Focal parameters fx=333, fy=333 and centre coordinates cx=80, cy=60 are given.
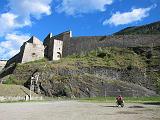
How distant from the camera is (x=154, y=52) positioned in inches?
2724

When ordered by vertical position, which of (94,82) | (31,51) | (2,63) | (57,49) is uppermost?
(57,49)

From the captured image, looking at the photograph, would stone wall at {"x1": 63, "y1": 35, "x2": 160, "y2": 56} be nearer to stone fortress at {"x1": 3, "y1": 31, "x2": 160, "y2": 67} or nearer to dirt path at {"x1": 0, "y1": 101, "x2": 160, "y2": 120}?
stone fortress at {"x1": 3, "y1": 31, "x2": 160, "y2": 67}

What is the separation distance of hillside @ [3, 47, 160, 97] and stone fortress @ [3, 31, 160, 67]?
2.59m

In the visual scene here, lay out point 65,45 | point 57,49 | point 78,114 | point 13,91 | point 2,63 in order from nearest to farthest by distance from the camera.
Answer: point 78,114
point 13,91
point 57,49
point 65,45
point 2,63

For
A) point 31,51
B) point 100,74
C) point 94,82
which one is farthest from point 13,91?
point 31,51

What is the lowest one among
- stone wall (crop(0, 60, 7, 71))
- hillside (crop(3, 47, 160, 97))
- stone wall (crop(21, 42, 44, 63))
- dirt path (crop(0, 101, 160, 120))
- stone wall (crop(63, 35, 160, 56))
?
dirt path (crop(0, 101, 160, 120))

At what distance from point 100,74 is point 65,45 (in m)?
16.1

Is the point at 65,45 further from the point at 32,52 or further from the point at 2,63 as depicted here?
the point at 2,63

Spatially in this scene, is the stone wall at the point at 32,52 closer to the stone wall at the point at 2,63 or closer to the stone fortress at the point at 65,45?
the stone fortress at the point at 65,45

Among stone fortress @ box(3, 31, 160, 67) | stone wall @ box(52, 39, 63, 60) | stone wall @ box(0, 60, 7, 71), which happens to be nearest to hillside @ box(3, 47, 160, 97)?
stone fortress @ box(3, 31, 160, 67)

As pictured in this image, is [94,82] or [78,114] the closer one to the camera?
[78,114]

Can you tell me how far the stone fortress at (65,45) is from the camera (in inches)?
2938

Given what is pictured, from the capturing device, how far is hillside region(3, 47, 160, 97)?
193 ft

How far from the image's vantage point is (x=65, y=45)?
254 ft
